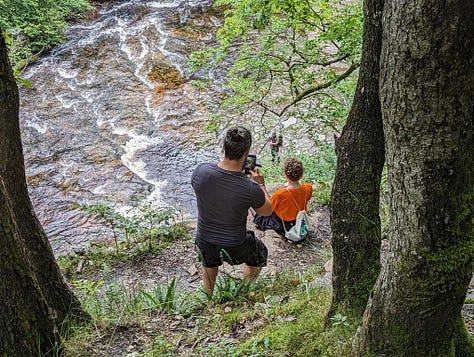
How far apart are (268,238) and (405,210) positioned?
15.6ft

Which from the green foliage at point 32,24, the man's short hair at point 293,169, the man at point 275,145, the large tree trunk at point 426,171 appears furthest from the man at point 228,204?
the green foliage at point 32,24

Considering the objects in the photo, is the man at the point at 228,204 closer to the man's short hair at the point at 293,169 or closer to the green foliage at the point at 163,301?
the green foliage at the point at 163,301

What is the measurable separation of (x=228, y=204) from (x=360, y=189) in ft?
5.18

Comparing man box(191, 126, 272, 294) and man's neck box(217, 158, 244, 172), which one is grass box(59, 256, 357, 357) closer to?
man box(191, 126, 272, 294)

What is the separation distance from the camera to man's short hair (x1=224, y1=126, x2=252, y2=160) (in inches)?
149

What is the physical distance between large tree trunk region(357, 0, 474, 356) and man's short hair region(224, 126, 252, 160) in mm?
1878

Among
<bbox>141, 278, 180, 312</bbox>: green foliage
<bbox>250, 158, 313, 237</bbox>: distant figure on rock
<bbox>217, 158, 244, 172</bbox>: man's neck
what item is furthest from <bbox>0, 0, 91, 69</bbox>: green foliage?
<bbox>217, 158, 244, 172</bbox>: man's neck

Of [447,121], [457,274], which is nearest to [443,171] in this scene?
[447,121]

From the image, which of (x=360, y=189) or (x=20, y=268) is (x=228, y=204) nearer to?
(x=360, y=189)

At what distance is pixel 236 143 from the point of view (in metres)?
3.78

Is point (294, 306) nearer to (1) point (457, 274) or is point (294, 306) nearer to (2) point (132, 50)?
(1) point (457, 274)

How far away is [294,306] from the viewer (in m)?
3.65

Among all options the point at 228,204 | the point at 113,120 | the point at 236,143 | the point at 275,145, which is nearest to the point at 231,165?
the point at 236,143

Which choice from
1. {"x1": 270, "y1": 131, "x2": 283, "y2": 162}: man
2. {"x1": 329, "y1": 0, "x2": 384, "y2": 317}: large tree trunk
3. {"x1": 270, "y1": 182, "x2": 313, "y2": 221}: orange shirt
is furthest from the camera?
{"x1": 270, "y1": 131, "x2": 283, "y2": 162}: man
